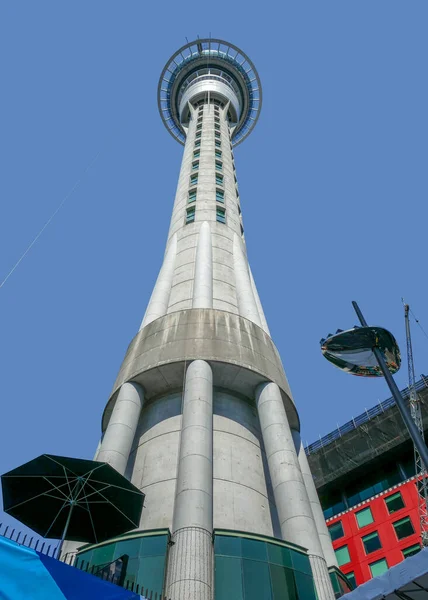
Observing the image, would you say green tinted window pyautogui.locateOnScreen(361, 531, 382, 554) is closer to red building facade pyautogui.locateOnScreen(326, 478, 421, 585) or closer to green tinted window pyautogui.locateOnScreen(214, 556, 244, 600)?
red building facade pyautogui.locateOnScreen(326, 478, 421, 585)

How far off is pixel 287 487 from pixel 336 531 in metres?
41.1

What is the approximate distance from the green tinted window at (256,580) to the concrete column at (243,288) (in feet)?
56.2

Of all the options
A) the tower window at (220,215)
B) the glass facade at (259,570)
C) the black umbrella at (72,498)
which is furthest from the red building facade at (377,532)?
the black umbrella at (72,498)

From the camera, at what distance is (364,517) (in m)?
57.9

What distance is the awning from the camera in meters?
15.2

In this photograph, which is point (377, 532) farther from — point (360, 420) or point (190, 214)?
point (190, 214)

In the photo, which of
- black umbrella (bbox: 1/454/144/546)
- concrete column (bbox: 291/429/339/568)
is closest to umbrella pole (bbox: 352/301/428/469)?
concrete column (bbox: 291/429/339/568)

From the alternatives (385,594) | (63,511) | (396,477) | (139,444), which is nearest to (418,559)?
(385,594)

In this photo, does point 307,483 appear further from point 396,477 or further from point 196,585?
point 396,477

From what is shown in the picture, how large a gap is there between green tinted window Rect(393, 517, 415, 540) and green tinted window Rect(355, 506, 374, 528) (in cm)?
356

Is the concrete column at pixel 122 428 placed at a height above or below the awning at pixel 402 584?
above

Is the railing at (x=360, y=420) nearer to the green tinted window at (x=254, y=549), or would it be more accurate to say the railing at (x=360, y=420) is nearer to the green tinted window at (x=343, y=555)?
the green tinted window at (x=343, y=555)

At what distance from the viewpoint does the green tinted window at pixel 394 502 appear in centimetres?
5546

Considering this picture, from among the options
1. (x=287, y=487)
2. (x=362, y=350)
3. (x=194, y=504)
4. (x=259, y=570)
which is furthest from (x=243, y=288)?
(x=259, y=570)
